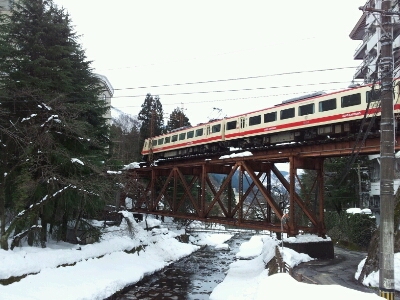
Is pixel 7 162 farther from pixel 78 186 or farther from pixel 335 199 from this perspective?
pixel 335 199

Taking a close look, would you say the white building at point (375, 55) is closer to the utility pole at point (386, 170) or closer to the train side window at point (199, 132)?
the train side window at point (199, 132)

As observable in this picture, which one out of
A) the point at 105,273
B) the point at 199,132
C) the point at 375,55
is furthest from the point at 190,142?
the point at 375,55

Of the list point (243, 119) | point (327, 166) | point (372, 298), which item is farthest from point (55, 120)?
point (327, 166)

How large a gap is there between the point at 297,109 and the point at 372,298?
47.5 ft

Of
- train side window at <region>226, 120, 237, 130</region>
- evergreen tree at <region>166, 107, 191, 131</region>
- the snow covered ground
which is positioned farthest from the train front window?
evergreen tree at <region>166, 107, 191, 131</region>

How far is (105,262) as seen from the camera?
2153 centimetres

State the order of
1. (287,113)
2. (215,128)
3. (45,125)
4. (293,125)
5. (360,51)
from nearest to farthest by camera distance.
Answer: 1. (45,125)
2. (293,125)
3. (287,113)
4. (215,128)
5. (360,51)

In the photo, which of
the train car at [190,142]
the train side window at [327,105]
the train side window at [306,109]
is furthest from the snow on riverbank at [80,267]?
the train side window at [327,105]

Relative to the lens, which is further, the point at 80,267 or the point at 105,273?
the point at 105,273

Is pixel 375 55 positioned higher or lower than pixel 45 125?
higher

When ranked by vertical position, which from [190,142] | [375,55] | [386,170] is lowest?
[386,170]

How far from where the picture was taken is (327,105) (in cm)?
1822

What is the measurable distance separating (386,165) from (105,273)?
16322 mm

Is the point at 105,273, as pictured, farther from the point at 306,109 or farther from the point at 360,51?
the point at 360,51
